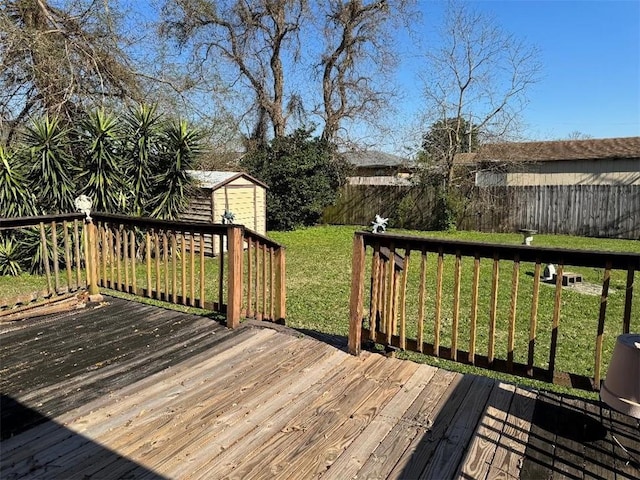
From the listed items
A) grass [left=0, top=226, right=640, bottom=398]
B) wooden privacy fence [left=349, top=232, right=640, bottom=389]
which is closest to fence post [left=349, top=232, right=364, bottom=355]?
wooden privacy fence [left=349, top=232, right=640, bottom=389]

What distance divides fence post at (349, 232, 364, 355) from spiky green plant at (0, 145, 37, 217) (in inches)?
242

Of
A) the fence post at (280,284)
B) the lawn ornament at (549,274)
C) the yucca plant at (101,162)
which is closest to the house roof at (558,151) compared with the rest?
the lawn ornament at (549,274)

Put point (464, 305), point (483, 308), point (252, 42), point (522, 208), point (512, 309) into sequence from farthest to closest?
point (252, 42) → point (522, 208) → point (464, 305) → point (483, 308) → point (512, 309)

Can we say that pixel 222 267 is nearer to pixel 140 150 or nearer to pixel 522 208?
pixel 140 150

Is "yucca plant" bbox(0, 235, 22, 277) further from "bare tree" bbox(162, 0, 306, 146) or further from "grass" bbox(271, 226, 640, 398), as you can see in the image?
"bare tree" bbox(162, 0, 306, 146)

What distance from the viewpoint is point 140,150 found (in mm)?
7867

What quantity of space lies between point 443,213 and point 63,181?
36.0 ft

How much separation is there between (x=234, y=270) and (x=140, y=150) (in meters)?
5.14

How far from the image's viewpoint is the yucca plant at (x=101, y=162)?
7.31 meters

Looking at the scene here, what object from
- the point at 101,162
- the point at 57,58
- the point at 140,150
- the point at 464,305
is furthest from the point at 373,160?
the point at 464,305

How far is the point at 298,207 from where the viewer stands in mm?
14383

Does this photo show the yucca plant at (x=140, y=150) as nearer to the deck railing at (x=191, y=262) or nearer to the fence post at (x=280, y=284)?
the deck railing at (x=191, y=262)

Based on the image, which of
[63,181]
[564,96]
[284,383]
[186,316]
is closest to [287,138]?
[63,181]

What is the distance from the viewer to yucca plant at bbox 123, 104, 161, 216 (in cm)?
777
